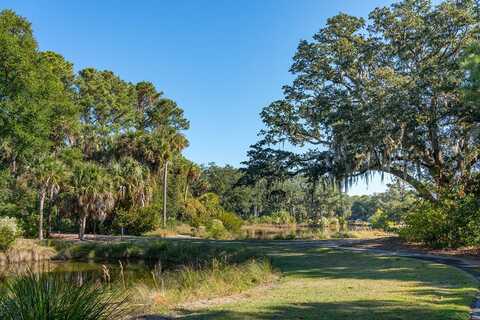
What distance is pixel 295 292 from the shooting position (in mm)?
11086

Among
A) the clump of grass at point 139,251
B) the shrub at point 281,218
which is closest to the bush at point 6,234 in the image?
the clump of grass at point 139,251

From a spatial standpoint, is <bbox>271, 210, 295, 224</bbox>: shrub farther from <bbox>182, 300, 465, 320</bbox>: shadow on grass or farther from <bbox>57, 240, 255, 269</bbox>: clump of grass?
<bbox>182, 300, 465, 320</bbox>: shadow on grass

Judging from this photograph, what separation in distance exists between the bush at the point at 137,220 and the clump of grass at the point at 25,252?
10983mm

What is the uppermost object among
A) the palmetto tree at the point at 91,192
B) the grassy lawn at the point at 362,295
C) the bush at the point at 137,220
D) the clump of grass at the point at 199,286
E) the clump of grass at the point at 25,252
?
the palmetto tree at the point at 91,192

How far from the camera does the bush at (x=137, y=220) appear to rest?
39.9 meters

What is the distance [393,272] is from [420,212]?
35.0 feet

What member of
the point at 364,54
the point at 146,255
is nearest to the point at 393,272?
the point at 364,54

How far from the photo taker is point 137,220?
132 ft

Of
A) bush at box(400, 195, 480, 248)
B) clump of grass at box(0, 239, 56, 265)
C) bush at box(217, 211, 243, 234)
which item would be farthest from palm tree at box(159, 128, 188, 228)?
bush at box(400, 195, 480, 248)

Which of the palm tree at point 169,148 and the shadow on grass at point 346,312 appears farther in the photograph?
the palm tree at point 169,148

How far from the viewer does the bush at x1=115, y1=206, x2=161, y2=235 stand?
39.9 m

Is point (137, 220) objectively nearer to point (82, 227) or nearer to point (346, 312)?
point (82, 227)

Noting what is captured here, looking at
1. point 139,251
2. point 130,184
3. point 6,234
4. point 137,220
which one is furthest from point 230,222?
point 6,234

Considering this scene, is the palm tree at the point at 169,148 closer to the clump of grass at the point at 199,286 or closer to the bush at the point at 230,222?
the bush at the point at 230,222
